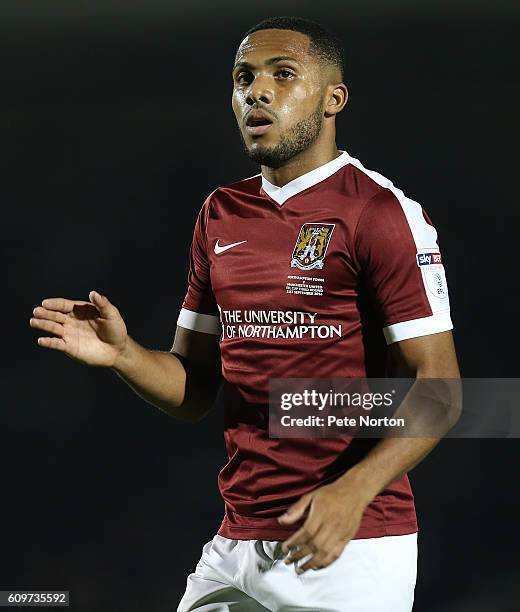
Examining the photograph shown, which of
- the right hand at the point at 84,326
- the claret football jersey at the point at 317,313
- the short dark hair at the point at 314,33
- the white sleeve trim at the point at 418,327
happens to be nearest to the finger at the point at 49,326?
the right hand at the point at 84,326

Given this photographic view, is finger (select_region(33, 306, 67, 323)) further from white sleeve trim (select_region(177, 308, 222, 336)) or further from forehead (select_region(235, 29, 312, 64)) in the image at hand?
forehead (select_region(235, 29, 312, 64))

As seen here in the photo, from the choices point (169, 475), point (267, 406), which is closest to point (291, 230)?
point (267, 406)

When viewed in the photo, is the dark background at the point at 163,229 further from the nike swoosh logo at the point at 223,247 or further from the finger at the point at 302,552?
the finger at the point at 302,552

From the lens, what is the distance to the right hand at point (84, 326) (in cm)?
178

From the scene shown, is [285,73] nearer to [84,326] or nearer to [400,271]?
[400,271]

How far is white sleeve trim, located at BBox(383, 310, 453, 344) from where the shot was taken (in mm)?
1723

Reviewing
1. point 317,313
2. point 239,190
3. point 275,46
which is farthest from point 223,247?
point 275,46

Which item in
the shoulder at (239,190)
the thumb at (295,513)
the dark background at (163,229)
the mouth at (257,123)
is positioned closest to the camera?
the thumb at (295,513)

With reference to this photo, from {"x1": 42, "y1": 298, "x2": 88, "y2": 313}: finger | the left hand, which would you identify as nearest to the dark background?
{"x1": 42, "y1": 298, "x2": 88, "y2": 313}: finger

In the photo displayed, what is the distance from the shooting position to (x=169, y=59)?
3.49 meters

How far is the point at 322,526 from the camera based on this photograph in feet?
4.94

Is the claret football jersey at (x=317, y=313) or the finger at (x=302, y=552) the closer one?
the finger at (x=302, y=552)

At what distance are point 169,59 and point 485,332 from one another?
1300 millimetres

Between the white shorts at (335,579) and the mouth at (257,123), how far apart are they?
27.3 inches
